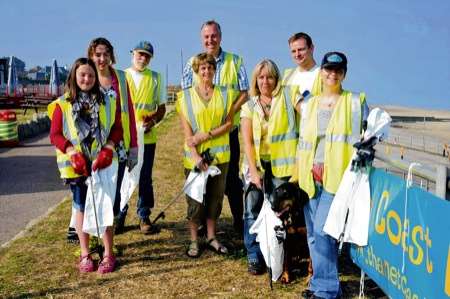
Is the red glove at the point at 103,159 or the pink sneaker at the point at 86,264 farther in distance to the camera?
the pink sneaker at the point at 86,264

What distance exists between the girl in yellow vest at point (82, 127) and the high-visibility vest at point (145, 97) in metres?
1.02

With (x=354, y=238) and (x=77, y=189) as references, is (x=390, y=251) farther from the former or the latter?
(x=77, y=189)

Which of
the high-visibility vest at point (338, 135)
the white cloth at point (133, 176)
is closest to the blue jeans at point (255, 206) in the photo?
the high-visibility vest at point (338, 135)

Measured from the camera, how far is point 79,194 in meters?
4.69

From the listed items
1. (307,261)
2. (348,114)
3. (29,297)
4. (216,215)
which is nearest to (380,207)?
(348,114)

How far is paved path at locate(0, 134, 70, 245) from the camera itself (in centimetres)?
693

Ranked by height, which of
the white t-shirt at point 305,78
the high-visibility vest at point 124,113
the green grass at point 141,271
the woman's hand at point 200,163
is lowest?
the green grass at point 141,271

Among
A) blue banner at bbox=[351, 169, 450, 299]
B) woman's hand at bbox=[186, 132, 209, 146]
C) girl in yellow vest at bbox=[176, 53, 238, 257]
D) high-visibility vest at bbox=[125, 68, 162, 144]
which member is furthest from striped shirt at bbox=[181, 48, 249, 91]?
blue banner at bbox=[351, 169, 450, 299]

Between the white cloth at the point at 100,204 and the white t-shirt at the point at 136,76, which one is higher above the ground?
the white t-shirt at the point at 136,76

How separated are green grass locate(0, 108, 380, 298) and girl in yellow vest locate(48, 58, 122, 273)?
2.64 ft

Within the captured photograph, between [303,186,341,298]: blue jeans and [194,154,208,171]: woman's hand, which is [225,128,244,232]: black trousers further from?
[303,186,341,298]: blue jeans

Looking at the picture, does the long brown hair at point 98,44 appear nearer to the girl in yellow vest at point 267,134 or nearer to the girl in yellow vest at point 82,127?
the girl in yellow vest at point 82,127

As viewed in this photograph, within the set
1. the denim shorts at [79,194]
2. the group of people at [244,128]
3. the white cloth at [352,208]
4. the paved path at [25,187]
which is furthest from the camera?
the paved path at [25,187]

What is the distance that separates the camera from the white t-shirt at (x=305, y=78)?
15.4 feet
